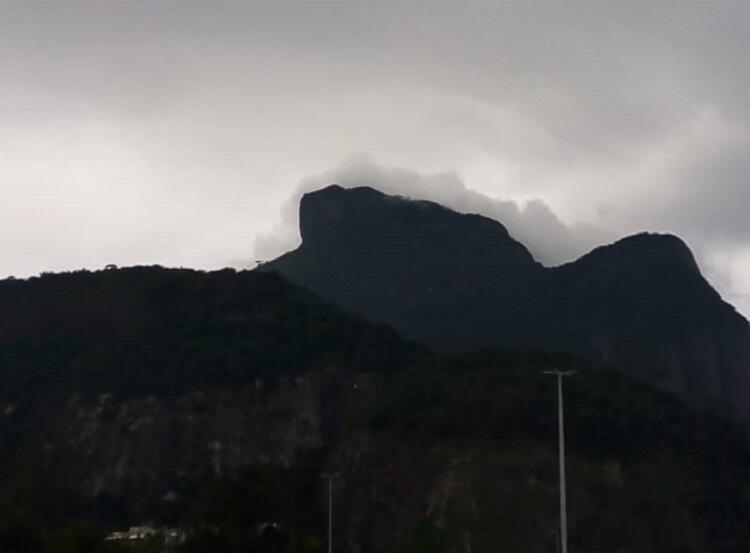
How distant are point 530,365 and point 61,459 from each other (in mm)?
45603

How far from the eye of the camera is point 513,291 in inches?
5753

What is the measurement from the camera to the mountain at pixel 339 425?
249ft

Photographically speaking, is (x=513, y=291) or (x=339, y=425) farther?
(x=513, y=291)

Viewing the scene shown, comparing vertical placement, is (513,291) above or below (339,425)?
above

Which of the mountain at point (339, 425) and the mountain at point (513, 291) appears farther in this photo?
the mountain at point (513, 291)

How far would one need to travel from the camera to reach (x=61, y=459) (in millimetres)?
50875

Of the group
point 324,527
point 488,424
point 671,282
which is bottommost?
point 324,527

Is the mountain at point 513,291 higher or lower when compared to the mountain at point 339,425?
higher

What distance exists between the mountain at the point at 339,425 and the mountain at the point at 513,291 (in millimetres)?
34282

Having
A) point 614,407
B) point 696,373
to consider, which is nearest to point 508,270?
point 696,373

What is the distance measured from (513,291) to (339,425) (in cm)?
5629

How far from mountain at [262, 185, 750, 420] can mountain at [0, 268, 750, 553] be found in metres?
34.3

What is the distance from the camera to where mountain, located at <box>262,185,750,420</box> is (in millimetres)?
131750

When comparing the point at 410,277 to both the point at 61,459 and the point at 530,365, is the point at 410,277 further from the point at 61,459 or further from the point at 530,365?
the point at 61,459
